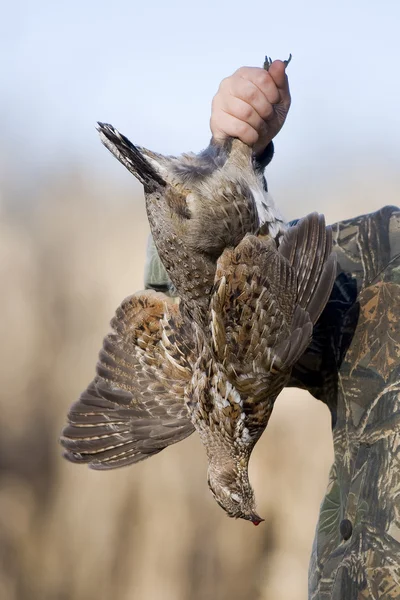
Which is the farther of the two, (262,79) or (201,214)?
(201,214)

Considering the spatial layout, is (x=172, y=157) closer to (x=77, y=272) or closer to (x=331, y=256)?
(x=331, y=256)

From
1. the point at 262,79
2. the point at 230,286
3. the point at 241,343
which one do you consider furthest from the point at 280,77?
the point at 241,343

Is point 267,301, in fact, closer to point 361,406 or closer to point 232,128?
point 361,406

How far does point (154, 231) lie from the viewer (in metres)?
3.51

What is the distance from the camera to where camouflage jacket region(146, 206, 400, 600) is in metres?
3.02

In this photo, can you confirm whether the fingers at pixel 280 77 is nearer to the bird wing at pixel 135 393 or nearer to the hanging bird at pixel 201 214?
the hanging bird at pixel 201 214

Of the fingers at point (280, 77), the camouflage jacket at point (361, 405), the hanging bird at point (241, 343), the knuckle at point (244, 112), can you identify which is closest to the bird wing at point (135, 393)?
the hanging bird at point (241, 343)

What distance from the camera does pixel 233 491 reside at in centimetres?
356

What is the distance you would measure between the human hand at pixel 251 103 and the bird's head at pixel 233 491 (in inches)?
48.6

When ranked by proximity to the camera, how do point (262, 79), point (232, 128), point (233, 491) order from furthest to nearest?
point (233, 491)
point (232, 128)
point (262, 79)

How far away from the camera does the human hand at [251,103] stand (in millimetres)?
3107

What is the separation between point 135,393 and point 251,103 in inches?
61.8

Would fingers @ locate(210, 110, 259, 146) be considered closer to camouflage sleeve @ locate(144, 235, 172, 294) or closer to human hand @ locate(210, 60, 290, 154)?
human hand @ locate(210, 60, 290, 154)

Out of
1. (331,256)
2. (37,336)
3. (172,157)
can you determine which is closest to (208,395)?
(331,256)
